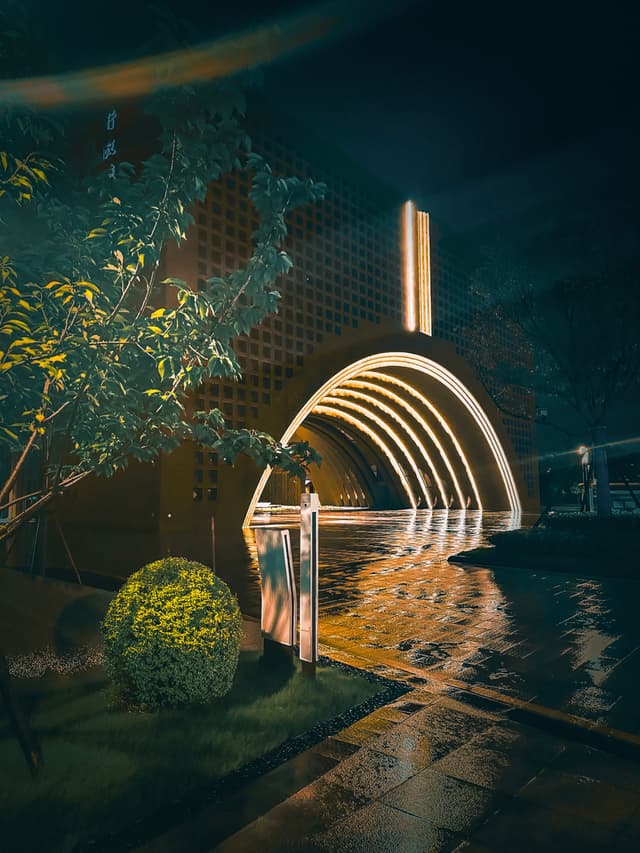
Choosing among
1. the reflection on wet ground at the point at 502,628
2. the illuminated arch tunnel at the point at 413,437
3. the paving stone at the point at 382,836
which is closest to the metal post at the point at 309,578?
the reflection on wet ground at the point at 502,628

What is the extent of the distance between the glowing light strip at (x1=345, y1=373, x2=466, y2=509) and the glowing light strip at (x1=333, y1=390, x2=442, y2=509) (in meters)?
0.68

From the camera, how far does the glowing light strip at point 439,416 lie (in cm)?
4016

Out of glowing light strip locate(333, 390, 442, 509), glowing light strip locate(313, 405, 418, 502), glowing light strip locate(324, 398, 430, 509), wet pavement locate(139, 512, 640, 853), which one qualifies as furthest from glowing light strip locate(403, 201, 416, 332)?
wet pavement locate(139, 512, 640, 853)

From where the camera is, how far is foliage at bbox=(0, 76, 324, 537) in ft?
13.4

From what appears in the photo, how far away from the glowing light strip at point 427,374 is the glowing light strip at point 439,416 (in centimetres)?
205

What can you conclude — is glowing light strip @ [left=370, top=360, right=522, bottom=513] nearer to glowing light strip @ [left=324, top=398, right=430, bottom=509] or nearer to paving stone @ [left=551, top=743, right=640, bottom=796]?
glowing light strip @ [left=324, top=398, right=430, bottom=509]

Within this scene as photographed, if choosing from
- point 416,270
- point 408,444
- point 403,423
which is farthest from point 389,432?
point 416,270

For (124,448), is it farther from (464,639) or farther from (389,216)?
(389,216)

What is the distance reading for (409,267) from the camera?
116 ft

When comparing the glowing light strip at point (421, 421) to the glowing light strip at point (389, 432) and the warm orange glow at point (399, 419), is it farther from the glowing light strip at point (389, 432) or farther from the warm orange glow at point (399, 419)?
the glowing light strip at point (389, 432)

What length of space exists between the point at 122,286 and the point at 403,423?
140 ft

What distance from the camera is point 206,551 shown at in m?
14.5

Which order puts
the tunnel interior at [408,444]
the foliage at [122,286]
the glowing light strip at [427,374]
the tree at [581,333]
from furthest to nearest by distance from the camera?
the tunnel interior at [408,444]
the glowing light strip at [427,374]
the tree at [581,333]
the foliage at [122,286]

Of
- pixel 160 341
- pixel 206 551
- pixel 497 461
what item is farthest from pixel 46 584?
pixel 497 461
